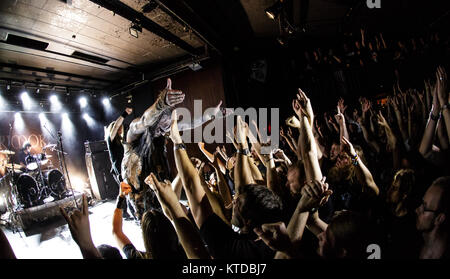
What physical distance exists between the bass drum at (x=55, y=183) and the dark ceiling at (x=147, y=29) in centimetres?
319

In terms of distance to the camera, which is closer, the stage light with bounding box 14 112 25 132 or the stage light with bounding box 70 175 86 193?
the stage light with bounding box 14 112 25 132

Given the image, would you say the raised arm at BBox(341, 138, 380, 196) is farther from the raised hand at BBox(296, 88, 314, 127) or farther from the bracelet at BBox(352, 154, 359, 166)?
the raised hand at BBox(296, 88, 314, 127)

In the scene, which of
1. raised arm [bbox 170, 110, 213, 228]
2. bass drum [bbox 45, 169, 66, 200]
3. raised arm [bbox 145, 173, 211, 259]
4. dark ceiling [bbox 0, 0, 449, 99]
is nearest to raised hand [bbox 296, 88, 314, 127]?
raised arm [bbox 170, 110, 213, 228]

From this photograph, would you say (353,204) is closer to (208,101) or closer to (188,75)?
(208,101)

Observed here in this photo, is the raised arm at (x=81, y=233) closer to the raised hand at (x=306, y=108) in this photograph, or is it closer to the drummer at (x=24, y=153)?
the raised hand at (x=306, y=108)

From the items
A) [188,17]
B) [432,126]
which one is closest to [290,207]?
[432,126]

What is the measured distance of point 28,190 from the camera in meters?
6.73

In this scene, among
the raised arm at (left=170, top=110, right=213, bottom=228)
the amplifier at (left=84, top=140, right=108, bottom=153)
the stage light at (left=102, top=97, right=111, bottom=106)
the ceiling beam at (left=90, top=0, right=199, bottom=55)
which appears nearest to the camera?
the raised arm at (left=170, top=110, right=213, bottom=228)

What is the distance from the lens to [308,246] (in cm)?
134

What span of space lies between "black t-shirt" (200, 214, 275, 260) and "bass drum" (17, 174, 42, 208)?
318 inches

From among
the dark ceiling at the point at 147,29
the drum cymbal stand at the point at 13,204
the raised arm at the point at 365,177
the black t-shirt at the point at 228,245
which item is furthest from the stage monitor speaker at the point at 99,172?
the raised arm at the point at 365,177

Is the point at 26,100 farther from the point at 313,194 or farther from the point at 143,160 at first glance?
the point at 313,194

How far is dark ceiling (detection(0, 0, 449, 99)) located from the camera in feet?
14.3
